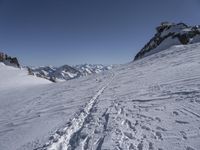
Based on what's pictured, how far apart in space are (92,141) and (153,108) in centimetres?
318

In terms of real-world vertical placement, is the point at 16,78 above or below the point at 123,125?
above

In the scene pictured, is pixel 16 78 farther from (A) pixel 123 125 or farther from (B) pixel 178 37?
(B) pixel 178 37

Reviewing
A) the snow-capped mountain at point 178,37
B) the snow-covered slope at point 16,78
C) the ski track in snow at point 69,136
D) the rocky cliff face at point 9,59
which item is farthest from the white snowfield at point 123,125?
the rocky cliff face at point 9,59

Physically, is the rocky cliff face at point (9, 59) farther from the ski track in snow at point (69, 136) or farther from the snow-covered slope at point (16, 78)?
the ski track in snow at point (69, 136)

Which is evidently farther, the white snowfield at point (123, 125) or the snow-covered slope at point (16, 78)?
the snow-covered slope at point (16, 78)

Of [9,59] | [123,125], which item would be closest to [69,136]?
[123,125]

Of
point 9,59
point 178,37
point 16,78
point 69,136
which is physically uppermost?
point 9,59

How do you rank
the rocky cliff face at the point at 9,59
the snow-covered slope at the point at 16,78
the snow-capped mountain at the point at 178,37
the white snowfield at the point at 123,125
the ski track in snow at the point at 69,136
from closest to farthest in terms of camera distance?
the white snowfield at the point at 123,125, the ski track in snow at the point at 69,136, the snow-covered slope at the point at 16,78, the snow-capped mountain at the point at 178,37, the rocky cliff face at the point at 9,59

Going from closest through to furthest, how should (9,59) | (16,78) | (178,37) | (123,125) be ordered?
1. (123,125)
2. (16,78)
3. (178,37)
4. (9,59)

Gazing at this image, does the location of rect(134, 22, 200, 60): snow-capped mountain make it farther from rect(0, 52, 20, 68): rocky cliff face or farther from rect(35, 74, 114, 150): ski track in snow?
rect(35, 74, 114, 150): ski track in snow

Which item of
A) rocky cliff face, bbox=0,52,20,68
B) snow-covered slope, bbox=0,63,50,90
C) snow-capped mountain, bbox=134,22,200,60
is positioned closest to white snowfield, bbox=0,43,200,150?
snow-covered slope, bbox=0,63,50,90

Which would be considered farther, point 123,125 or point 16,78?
point 16,78

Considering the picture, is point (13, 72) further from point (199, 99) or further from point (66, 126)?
point (199, 99)

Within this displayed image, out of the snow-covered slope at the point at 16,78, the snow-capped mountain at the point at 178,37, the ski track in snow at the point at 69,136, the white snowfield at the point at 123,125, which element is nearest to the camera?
the white snowfield at the point at 123,125
